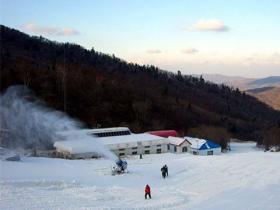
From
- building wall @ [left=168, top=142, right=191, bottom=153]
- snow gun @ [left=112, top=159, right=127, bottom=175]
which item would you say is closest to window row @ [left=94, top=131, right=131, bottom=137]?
building wall @ [left=168, top=142, right=191, bottom=153]

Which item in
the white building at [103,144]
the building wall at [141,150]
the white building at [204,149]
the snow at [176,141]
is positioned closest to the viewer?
the white building at [103,144]

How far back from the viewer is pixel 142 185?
92.1 feet

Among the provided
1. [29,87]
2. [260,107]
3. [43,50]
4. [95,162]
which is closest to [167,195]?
[95,162]

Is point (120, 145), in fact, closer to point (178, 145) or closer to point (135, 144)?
point (135, 144)

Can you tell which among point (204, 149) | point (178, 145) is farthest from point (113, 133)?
point (204, 149)

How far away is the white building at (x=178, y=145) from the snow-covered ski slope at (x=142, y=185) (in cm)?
1516

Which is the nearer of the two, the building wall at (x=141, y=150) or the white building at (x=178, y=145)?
the building wall at (x=141, y=150)

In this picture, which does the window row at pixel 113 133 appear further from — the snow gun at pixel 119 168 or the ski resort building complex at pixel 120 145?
the snow gun at pixel 119 168

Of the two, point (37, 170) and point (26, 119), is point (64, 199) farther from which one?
point (26, 119)

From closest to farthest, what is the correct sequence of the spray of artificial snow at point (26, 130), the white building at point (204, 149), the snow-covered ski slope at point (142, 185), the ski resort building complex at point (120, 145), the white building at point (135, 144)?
the snow-covered ski slope at point (142, 185) < the ski resort building complex at point (120, 145) < the white building at point (135, 144) < the spray of artificial snow at point (26, 130) < the white building at point (204, 149)

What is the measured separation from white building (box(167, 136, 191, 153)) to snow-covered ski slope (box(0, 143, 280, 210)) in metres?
15.2

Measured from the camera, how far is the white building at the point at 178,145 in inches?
2047

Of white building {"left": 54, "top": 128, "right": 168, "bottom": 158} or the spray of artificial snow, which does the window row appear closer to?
white building {"left": 54, "top": 128, "right": 168, "bottom": 158}

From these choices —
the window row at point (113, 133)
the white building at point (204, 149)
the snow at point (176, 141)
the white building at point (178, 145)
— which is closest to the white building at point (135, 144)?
the white building at point (178, 145)
